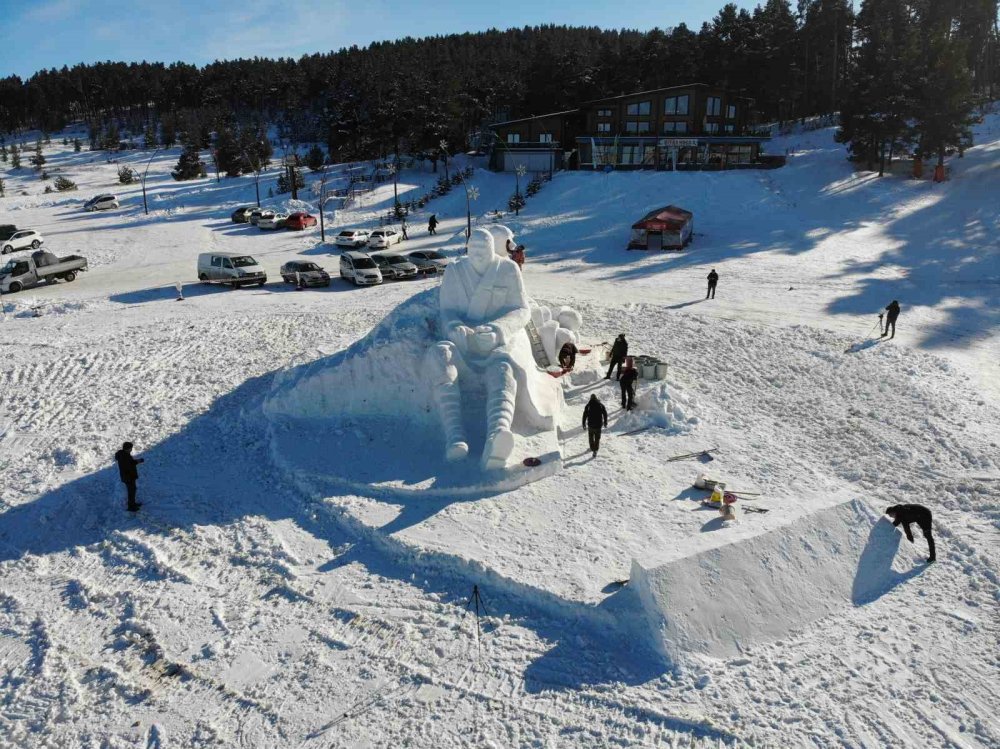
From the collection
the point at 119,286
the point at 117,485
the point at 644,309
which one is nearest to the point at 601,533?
the point at 117,485

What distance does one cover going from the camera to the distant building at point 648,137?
48.6m

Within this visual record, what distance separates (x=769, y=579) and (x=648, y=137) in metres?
45.7

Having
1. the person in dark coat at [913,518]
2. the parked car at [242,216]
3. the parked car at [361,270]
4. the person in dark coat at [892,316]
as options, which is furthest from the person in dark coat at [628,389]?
the parked car at [242,216]

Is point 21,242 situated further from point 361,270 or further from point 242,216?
point 361,270

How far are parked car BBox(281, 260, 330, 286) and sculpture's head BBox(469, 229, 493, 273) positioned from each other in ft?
51.3

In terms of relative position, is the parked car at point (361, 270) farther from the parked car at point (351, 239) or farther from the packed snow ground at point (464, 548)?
the parked car at point (351, 239)

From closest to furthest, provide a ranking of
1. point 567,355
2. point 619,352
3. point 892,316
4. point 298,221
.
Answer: point 619,352 → point 567,355 → point 892,316 → point 298,221

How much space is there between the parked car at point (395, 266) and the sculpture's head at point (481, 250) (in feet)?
51.5

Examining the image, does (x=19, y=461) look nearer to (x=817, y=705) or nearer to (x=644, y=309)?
(x=817, y=705)

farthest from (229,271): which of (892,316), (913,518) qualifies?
(913,518)

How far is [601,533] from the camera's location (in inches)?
404

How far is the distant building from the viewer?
48.6m

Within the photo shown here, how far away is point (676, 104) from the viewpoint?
4975cm

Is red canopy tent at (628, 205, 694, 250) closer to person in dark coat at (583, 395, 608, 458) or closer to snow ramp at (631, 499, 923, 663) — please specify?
person in dark coat at (583, 395, 608, 458)
